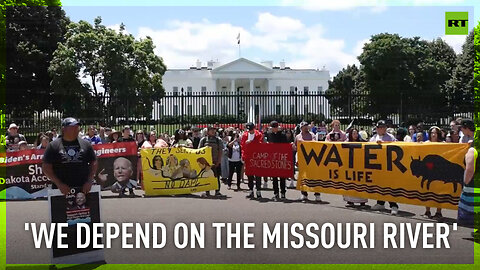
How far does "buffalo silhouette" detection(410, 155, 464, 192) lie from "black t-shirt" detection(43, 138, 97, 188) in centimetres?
625

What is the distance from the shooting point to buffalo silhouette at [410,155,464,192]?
32.2 feet

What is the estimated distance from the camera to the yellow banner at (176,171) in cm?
1396

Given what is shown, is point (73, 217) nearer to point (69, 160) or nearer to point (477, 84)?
point (69, 160)

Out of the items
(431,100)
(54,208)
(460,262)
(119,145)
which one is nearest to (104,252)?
(54,208)

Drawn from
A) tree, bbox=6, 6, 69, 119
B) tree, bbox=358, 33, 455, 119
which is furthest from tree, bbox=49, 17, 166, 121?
tree, bbox=358, 33, 455, 119

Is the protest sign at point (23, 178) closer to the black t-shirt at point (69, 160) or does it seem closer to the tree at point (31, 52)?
the black t-shirt at point (69, 160)

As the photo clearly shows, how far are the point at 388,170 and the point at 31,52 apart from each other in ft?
129

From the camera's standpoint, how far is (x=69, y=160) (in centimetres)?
706

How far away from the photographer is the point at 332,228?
9.23m

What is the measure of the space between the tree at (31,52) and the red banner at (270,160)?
1297 inches

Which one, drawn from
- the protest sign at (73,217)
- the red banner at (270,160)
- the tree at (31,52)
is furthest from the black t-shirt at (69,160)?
the tree at (31,52)

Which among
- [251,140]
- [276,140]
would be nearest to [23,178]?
[251,140]

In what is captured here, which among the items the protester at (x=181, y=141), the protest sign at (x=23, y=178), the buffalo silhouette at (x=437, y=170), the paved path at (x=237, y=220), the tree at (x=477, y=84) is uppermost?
the tree at (x=477, y=84)

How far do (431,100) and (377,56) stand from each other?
23.4m
